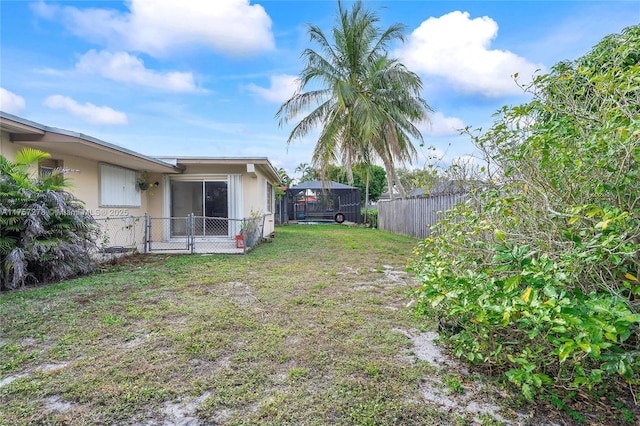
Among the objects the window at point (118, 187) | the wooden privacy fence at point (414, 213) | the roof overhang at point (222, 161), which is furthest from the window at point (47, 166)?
the wooden privacy fence at point (414, 213)

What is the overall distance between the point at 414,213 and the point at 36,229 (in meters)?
11.1

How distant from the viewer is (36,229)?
4660mm

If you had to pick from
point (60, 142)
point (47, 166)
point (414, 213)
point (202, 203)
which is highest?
point (60, 142)

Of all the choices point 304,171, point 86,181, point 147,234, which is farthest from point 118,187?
point 304,171

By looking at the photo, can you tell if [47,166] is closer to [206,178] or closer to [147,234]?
[147,234]

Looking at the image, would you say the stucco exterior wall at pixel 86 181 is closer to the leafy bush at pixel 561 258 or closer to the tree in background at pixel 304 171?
the leafy bush at pixel 561 258

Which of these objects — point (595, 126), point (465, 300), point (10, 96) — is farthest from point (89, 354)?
point (10, 96)

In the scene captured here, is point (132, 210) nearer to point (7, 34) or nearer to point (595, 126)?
point (7, 34)

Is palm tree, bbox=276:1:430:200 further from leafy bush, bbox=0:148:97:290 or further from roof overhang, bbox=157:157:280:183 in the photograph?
leafy bush, bbox=0:148:97:290

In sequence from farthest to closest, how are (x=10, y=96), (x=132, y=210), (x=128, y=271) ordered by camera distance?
(x=132, y=210) < (x=10, y=96) < (x=128, y=271)

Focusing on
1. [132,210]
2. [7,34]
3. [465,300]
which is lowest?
[465,300]

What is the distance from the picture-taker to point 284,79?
48.5ft

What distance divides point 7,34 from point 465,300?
392 inches

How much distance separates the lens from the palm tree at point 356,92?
1278cm
